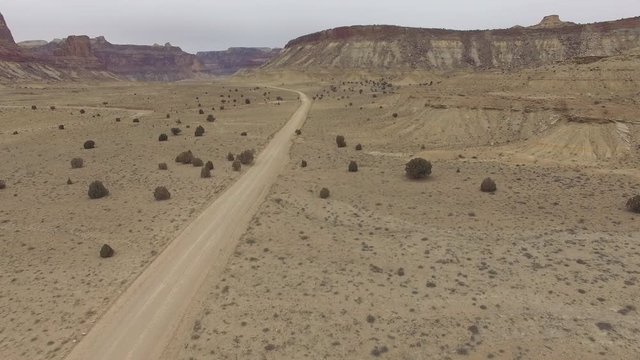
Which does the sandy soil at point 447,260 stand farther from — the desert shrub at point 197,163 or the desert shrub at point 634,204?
the desert shrub at point 197,163

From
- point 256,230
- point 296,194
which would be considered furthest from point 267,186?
point 256,230

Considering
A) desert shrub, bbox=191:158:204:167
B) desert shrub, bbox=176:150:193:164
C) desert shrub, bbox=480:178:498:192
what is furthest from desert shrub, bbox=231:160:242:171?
desert shrub, bbox=480:178:498:192

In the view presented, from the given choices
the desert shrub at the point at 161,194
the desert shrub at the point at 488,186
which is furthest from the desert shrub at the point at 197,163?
the desert shrub at the point at 488,186

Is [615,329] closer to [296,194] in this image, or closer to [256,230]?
[256,230]

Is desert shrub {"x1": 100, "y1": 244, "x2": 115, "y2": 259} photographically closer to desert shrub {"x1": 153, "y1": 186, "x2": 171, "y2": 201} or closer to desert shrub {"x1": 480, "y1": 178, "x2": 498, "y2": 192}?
desert shrub {"x1": 153, "y1": 186, "x2": 171, "y2": 201}

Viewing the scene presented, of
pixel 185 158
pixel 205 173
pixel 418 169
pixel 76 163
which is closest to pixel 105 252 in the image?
pixel 205 173
